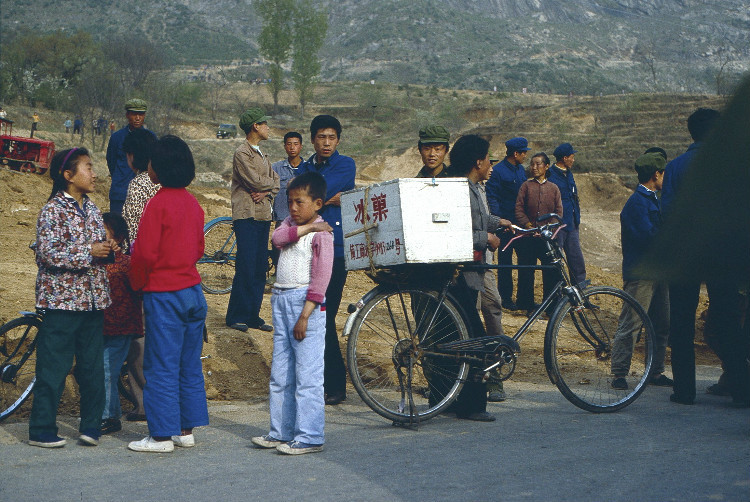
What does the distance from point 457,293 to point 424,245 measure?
26.0 inches

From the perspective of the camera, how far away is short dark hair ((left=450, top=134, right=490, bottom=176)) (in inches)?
236

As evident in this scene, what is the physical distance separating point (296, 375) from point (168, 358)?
74cm

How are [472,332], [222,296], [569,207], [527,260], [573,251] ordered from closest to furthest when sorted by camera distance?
[472,332] < [222,296] < [527,260] < [573,251] < [569,207]

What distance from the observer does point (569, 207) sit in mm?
10695

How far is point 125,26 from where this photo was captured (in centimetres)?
12656

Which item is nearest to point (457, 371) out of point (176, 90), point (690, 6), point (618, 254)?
point (618, 254)

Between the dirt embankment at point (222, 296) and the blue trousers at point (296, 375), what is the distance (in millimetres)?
1912

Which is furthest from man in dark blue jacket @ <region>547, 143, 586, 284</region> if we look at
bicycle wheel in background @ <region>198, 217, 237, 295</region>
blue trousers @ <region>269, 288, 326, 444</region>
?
blue trousers @ <region>269, 288, 326, 444</region>

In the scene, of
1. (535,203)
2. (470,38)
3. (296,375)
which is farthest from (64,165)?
(470,38)

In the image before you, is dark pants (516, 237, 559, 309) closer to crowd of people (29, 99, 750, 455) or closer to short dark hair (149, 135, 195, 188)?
crowd of people (29, 99, 750, 455)

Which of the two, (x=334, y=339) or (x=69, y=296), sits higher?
(x=69, y=296)

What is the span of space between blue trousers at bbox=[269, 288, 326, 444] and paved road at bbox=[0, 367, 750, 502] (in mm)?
174

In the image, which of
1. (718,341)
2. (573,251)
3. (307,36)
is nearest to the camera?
(718,341)

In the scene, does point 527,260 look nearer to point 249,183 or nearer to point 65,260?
point 249,183
